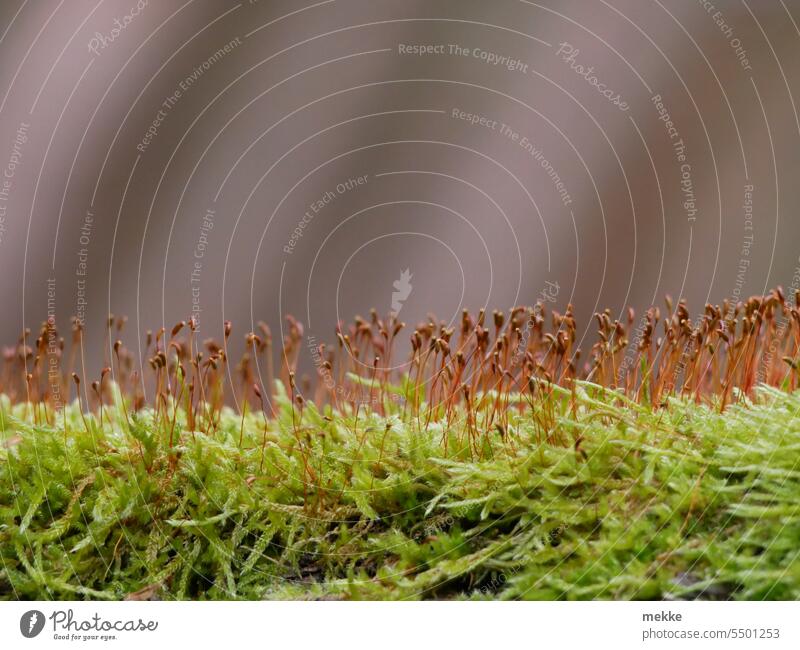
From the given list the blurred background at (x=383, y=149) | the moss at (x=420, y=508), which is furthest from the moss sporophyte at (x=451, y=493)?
the blurred background at (x=383, y=149)

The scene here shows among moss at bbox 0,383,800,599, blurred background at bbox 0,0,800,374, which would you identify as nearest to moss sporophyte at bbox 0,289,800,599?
moss at bbox 0,383,800,599

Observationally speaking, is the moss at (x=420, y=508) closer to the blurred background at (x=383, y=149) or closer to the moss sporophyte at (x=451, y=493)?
the moss sporophyte at (x=451, y=493)

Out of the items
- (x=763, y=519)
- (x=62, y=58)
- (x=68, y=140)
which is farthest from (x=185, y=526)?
(x=68, y=140)

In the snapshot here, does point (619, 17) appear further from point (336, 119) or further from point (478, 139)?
point (336, 119)

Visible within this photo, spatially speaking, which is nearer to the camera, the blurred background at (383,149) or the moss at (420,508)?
the moss at (420,508)

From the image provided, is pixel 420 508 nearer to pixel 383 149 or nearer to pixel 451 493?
pixel 451 493

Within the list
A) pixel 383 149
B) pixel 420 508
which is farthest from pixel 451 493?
pixel 383 149

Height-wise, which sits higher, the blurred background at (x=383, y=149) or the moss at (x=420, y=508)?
the blurred background at (x=383, y=149)
